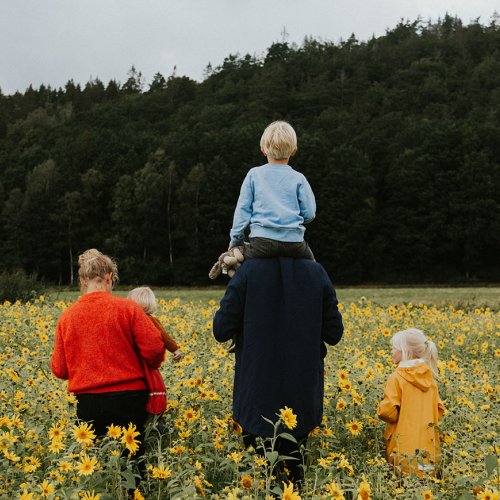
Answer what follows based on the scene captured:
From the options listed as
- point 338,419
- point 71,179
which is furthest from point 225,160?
point 338,419

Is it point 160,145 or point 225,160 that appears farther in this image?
point 160,145

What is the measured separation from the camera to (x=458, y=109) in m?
75.9

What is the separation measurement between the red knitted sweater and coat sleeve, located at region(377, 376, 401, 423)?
1799mm

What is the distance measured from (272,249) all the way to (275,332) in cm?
49

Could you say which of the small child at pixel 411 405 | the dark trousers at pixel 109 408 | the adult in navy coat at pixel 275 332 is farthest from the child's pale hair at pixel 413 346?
the dark trousers at pixel 109 408

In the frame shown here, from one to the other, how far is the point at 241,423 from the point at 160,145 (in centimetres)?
7162

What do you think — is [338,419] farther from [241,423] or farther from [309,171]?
[309,171]

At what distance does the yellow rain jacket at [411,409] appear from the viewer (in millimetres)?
4828

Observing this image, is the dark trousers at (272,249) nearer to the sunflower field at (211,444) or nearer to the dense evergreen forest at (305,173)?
the sunflower field at (211,444)

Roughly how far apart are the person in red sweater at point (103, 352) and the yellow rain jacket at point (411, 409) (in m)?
1.87

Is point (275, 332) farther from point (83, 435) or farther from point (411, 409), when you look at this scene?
point (411, 409)

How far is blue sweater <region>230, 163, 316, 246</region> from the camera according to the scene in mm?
3838

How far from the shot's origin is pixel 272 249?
3.84 metres

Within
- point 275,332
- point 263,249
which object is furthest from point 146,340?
point 263,249
